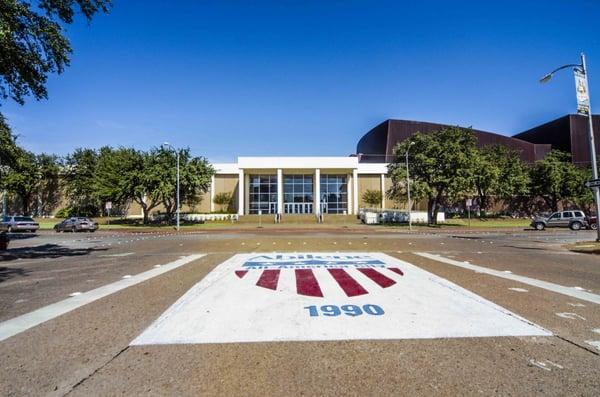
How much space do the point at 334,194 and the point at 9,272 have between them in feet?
184

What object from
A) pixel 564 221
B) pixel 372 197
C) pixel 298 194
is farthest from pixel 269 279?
pixel 298 194

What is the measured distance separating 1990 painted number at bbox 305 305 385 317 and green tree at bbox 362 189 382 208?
5732 cm

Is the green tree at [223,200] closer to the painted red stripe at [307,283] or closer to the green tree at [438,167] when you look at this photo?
the green tree at [438,167]

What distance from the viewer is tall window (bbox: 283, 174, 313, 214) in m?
63.7

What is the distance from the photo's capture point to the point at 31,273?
9711 millimetres

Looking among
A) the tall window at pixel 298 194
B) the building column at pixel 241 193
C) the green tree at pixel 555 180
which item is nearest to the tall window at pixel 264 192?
the tall window at pixel 298 194

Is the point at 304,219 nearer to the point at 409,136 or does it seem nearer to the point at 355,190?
the point at 355,190

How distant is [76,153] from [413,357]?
74.1m

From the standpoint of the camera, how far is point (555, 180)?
185 feet

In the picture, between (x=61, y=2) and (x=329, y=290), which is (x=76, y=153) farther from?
(x=329, y=290)

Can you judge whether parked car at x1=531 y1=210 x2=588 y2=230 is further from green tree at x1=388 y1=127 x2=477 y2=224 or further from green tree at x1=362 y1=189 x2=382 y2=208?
green tree at x1=362 y1=189 x2=382 y2=208

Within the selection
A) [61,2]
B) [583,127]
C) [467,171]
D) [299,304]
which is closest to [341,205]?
[467,171]

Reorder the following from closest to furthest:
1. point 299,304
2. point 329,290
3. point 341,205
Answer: point 299,304 → point 329,290 → point 341,205

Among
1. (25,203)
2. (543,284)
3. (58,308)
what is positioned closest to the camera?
(58,308)
